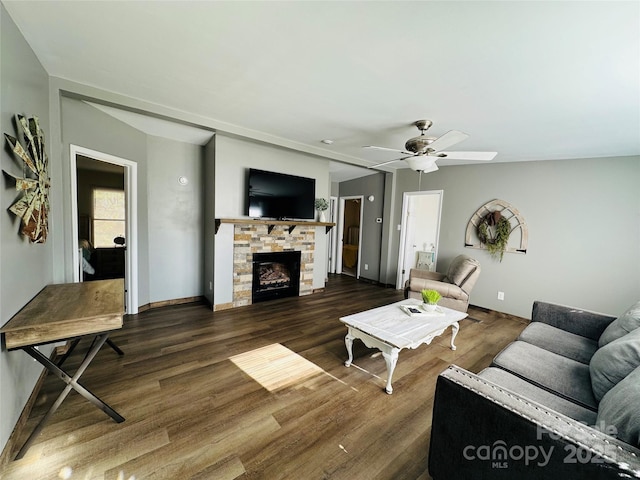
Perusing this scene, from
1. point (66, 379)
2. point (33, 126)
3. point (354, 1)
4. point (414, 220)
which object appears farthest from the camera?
point (414, 220)

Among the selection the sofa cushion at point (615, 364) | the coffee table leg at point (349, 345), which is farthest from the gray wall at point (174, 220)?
the sofa cushion at point (615, 364)

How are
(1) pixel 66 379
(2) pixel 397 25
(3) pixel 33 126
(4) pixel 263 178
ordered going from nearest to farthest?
1. (2) pixel 397 25
2. (1) pixel 66 379
3. (3) pixel 33 126
4. (4) pixel 263 178

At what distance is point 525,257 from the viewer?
13.6ft

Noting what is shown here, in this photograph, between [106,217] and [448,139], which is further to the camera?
[106,217]

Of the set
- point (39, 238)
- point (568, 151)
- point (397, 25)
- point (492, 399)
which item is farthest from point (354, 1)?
point (568, 151)

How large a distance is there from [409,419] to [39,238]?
2981mm

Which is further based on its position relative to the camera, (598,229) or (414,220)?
(414,220)

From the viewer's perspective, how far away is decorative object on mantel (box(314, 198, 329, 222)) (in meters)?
4.82

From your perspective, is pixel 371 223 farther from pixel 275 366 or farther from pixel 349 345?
pixel 275 366

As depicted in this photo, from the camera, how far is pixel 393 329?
2.43 metres

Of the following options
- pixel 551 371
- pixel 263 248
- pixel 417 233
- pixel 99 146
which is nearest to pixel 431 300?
pixel 551 371

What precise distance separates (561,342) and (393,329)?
4.52ft

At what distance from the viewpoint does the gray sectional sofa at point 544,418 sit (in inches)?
37.9

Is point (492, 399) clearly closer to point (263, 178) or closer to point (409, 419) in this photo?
point (409, 419)
